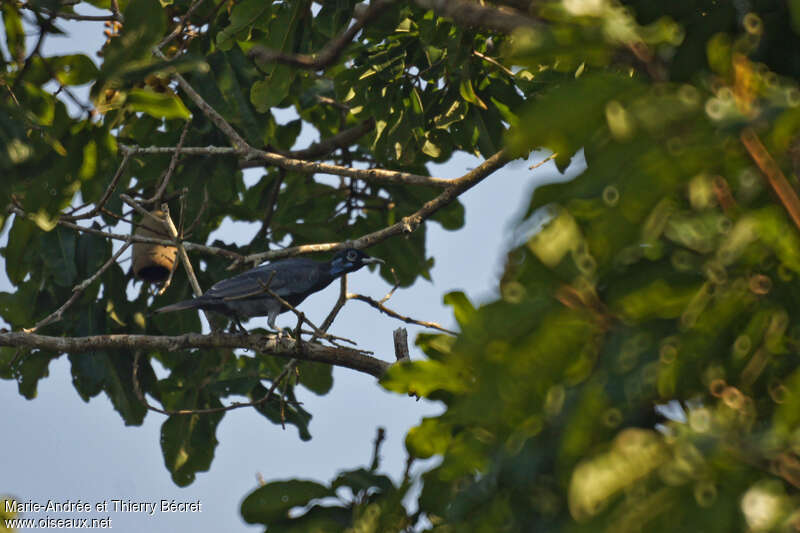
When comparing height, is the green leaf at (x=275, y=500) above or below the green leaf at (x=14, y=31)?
below

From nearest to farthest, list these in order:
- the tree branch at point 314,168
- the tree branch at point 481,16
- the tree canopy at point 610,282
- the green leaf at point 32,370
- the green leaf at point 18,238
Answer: the tree canopy at point 610,282 < the tree branch at point 481,16 < the green leaf at point 18,238 < the tree branch at point 314,168 < the green leaf at point 32,370

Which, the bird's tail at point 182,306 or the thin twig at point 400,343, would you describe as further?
the bird's tail at point 182,306

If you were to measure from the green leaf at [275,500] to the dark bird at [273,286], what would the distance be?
3.97m

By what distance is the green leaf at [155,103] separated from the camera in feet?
8.23

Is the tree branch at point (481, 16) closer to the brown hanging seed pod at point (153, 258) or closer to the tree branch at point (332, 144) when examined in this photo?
the brown hanging seed pod at point (153, 258)

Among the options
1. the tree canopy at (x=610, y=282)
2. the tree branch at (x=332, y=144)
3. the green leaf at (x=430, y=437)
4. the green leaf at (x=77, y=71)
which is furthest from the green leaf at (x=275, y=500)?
the tree branch at (x=332, y=144)

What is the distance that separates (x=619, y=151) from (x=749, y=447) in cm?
48

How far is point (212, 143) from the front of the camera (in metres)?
6.97

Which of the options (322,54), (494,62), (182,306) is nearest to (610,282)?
(322,54)

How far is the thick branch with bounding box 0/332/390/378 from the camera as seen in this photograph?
462 centimetres

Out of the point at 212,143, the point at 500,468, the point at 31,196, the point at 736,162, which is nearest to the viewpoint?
the point at 736,162

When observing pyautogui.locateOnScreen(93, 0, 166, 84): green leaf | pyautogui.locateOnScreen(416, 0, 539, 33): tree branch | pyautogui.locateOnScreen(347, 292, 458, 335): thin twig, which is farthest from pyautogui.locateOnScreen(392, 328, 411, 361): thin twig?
pyautogui.locateOnScreen(93, 0, 166, 84): green leaf

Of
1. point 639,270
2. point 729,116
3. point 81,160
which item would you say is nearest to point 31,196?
point 81,160

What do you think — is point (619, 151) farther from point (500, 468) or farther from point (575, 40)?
point (500, 468)
